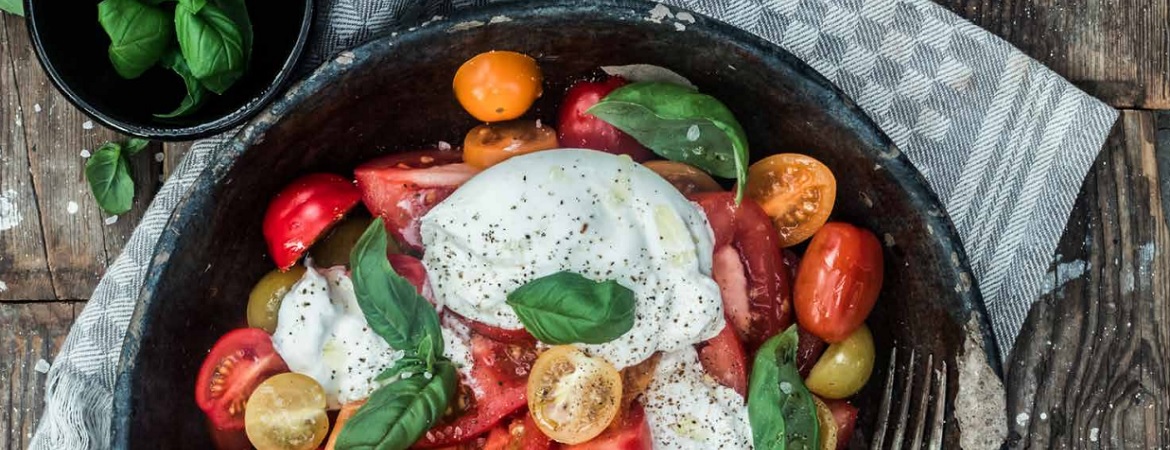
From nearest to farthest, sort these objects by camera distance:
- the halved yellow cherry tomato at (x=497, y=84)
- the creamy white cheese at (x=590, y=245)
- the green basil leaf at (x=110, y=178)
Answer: the creamy white cheese at (x=590, y=245), the halved yellow cherry tomato at (x=497, y=84), the green basil leaf at (x=110, y=178)

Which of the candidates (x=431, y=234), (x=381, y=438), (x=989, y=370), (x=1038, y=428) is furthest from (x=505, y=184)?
(x=1038, y=428)

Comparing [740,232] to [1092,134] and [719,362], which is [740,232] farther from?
[1092,134]

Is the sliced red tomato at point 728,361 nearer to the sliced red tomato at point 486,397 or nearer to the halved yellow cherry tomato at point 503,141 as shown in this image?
the sliced red tomato at point 486,397

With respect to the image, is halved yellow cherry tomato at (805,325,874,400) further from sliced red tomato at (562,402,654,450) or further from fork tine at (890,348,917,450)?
sliced red tomato at (562,402,654,450)

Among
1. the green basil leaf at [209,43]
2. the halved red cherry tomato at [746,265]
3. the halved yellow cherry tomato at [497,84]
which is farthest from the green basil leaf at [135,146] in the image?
the halved red cherry tomato at [746,265]

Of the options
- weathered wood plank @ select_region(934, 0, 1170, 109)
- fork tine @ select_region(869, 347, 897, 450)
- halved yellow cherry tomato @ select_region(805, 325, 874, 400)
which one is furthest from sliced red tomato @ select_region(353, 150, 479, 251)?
weathered wood plank @ select_region(934, 0, 1170, 109)

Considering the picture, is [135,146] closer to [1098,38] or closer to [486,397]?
[486,397]
